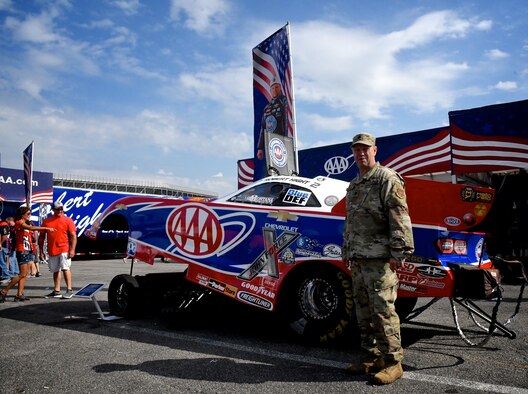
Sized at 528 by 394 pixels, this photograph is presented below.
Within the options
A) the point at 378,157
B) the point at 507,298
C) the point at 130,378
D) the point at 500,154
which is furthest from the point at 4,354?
the point at 378,157

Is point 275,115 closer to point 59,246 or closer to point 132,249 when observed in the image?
point 132,249

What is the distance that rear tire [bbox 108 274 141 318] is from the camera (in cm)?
591

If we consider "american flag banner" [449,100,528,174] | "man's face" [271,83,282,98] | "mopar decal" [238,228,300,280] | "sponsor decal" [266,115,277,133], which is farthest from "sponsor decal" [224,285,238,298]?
"american flag banner" [449,100,528,174]

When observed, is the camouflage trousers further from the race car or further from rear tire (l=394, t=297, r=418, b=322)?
rear tire (l=394, t=297, r=418, b=322)

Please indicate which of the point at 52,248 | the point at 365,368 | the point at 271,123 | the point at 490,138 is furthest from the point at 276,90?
the point at 365,368

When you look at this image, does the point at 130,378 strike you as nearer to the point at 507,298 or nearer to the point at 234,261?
the point at 234,261

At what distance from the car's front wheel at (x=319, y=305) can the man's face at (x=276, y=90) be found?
19.0ft

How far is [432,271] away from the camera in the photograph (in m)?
3.77

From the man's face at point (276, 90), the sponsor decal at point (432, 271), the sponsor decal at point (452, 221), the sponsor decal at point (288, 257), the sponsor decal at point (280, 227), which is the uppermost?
the man's face at point (276, 90)

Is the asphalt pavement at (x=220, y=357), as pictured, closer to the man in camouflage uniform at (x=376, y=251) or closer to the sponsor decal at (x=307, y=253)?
the man in camouflage uniform at (x=376, y=251)

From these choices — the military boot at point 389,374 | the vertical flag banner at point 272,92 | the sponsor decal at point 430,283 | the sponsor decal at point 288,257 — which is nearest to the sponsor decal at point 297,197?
the sponsor decal at point 288,257

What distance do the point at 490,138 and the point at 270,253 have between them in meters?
8.72

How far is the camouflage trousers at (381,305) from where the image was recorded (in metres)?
3.31

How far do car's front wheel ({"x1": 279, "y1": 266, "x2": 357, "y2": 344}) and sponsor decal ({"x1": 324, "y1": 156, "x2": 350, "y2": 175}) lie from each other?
412 inches
